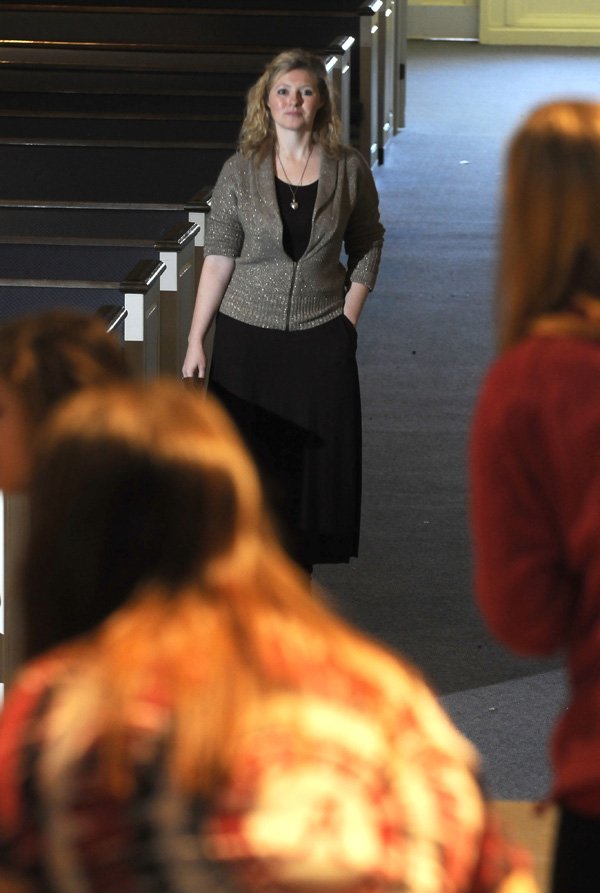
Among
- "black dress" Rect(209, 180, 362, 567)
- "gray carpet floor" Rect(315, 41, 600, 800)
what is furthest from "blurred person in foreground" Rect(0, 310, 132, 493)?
"black dress" Rect(209, 180, 362, 567)

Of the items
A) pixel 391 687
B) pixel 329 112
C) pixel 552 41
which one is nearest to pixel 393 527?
pixel 329 112

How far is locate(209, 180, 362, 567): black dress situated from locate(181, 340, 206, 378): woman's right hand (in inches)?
2.8

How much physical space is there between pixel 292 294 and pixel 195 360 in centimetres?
32

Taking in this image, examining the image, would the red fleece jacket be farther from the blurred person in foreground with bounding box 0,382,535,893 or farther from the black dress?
the black dress

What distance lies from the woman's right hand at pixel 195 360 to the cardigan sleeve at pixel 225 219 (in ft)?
0.76

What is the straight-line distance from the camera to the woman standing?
3.60m

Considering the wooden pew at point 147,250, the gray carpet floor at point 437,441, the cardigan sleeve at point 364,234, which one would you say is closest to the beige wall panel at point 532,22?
the gray carpet floor at point 437,441

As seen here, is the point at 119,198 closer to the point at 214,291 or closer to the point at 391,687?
the point at 214,291

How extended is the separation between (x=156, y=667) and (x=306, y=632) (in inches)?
4.2

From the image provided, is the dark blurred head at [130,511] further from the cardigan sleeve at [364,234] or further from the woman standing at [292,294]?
the cardigan sleeve at [364,234]

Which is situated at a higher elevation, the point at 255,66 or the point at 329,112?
the point at 329,112

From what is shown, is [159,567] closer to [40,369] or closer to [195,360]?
[40,369]

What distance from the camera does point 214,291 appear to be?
3.70 metres

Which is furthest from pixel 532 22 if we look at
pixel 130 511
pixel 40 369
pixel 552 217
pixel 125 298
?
pixel 130 511
